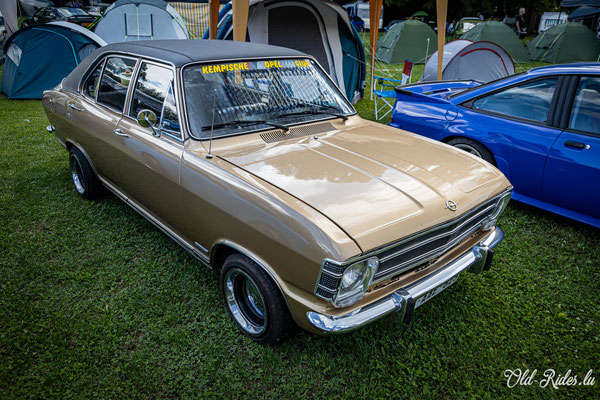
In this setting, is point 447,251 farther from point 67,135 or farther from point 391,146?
point 67,135

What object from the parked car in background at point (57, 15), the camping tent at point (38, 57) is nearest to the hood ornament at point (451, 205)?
the camping tent at point (38, 57)

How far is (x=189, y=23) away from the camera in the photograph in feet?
40.8

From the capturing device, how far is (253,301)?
275 centimetres

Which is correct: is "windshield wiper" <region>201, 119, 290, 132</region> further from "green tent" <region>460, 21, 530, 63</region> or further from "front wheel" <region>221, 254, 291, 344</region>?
"green tent" <region>460, 21, 530, 63</region>

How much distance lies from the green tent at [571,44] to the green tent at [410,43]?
4446 mm

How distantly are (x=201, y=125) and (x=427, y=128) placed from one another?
10.2 ft

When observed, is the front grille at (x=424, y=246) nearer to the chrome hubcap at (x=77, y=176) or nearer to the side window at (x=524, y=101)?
the side window at (x=524, y=101)

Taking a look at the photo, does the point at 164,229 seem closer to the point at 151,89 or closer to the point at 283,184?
the point at 151,89

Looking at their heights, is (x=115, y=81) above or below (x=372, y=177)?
above

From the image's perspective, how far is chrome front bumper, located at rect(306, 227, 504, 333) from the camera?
2086mm

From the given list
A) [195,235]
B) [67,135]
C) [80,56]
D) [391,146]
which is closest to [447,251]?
[391,146]

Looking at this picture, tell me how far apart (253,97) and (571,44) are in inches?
658

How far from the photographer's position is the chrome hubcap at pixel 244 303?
2.68m

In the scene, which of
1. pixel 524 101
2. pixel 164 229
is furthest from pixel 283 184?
pixel 524 101
